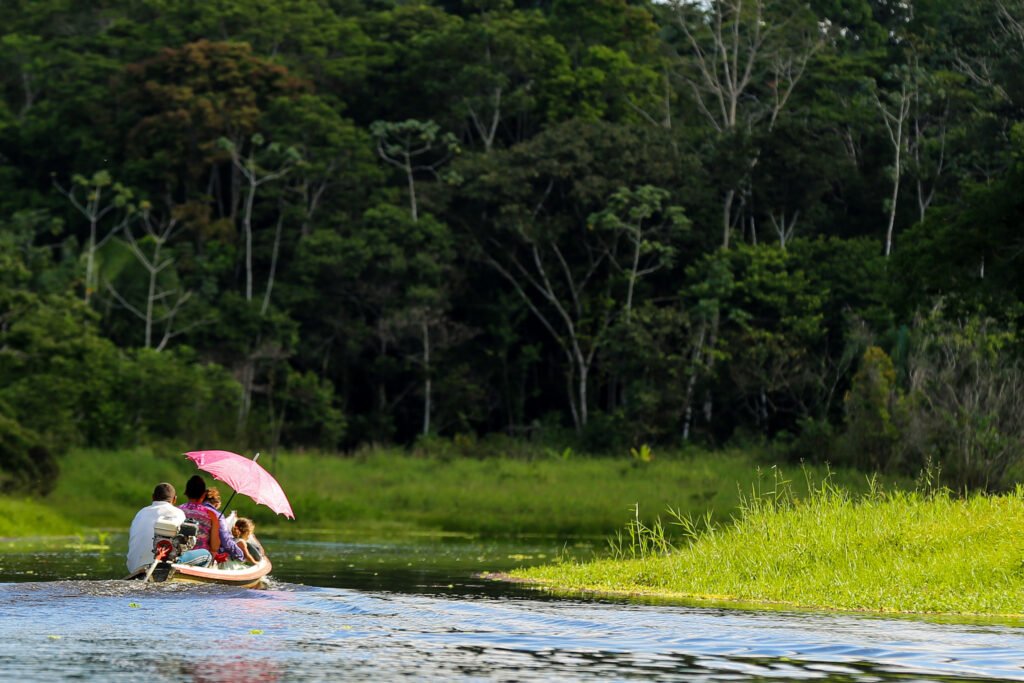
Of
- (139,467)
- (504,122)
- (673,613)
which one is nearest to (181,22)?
(504,122)

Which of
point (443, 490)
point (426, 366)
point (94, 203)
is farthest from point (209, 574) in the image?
point (94, 203)

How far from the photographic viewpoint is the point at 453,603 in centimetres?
1981

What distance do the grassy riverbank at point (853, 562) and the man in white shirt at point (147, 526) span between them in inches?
210

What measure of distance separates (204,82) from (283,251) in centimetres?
629

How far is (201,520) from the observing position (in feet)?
69.9

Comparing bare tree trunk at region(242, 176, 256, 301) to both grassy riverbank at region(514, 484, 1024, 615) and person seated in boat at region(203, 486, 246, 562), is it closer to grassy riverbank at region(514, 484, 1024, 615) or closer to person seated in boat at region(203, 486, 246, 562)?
grassy riverbank at region(514, 484, 1024, 615)

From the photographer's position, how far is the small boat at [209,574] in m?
20.2

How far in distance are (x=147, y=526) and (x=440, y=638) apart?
17.3 ft

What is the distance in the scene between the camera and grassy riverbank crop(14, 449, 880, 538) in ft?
134

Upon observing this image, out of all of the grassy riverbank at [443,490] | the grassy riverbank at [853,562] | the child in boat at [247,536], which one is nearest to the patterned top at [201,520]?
the child in boat at [247,536]

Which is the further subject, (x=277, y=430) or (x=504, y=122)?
(x=504, y=122)

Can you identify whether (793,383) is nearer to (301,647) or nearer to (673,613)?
(673,613)

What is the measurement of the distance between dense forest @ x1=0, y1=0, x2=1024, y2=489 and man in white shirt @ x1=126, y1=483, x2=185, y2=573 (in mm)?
26993

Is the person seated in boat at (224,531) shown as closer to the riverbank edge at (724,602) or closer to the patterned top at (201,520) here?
the patterned top at (201,520)
